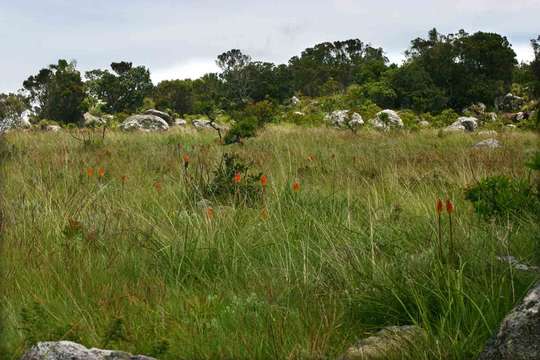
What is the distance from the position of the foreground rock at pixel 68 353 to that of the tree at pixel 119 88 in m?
37.9

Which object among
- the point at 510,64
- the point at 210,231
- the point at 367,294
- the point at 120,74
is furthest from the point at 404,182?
the point at 510,64

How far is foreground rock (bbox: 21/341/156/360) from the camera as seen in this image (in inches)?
81.7

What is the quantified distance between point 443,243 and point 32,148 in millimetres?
8813

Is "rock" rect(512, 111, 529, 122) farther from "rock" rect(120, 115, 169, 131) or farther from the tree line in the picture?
"rock" rect(120, 115, 169, 131)

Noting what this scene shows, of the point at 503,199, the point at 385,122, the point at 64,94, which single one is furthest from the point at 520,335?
the point at 64,94

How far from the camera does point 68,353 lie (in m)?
2.09

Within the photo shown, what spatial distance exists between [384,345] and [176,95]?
1902 inches

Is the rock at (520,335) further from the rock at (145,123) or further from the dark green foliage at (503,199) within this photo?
the rock at (145,123)

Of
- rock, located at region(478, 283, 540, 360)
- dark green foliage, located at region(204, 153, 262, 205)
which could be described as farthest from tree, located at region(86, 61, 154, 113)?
rock, located at region(478, 283, 540, 360)

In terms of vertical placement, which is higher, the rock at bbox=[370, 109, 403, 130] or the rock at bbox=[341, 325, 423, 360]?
the rock at bbox=[370, 109, 403, 130]

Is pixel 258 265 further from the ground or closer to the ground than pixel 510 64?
closer to the ground

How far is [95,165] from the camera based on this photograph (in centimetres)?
781

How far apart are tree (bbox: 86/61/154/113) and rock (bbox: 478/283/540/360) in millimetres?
38429

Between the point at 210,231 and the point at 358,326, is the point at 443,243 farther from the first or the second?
the point at 210,231
